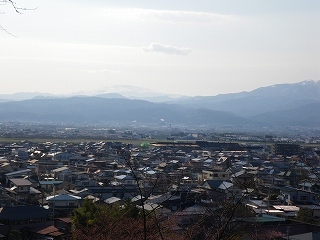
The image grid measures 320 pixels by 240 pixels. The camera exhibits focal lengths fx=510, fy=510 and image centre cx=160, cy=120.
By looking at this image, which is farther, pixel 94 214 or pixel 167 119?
pixel 167 119

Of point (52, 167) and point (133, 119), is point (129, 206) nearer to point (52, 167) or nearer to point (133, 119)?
point (52, 167)

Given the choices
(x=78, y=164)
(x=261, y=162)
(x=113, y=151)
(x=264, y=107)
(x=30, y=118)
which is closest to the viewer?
(x=78, y=164)

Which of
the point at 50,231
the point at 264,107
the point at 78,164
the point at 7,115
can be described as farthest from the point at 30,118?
the point at 50,231

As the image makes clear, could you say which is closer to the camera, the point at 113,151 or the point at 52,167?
the point at 52,167

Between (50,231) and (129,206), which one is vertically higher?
(129,206)

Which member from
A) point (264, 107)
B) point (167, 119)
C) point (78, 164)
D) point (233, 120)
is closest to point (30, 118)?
point (167, 119)

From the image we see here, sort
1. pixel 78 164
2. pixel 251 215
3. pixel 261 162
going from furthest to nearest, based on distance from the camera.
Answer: pixel 261 162 → pixel 78 164 → pixel 251 215

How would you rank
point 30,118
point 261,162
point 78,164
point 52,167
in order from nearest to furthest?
point 52,167
point 78,164
point 261,162
point 30,118

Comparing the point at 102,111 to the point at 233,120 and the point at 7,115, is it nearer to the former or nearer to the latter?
the point at 7,115

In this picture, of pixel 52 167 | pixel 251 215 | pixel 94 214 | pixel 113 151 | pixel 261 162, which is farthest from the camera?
pixel 113 151
